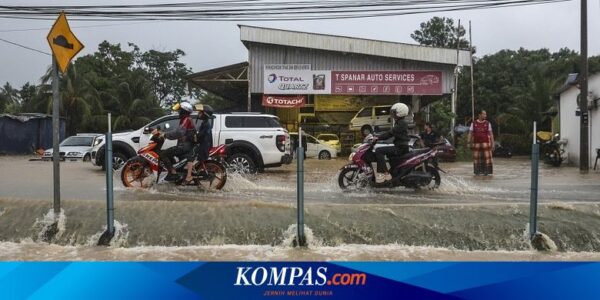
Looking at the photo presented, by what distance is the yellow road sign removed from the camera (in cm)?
692

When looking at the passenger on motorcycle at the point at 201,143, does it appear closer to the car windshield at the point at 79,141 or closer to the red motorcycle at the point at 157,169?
the red motorcycle at the point at 157,169

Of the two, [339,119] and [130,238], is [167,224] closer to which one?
[130,238]

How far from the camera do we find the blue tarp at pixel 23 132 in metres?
27.9

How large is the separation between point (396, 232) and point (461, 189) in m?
4.03

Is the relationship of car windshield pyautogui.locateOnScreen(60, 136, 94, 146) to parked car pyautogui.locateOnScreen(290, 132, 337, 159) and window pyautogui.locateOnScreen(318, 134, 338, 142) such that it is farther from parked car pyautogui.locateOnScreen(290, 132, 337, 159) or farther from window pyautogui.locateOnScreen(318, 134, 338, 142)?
window pyautogui.locateOnScreen(318, 134, 338, 142)

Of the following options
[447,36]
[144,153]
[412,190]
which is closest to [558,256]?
[412,190]

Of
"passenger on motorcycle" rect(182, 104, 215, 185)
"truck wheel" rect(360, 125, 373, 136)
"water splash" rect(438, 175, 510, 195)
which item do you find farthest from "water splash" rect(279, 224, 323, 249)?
"truck wheel" rect(360, 125, 373, 136)

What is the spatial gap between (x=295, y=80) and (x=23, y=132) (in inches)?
547

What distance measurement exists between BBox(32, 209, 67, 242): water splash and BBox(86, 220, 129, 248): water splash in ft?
1.70

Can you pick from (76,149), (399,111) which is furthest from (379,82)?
(399,111)

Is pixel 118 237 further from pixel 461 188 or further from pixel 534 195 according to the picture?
pixel 461 188

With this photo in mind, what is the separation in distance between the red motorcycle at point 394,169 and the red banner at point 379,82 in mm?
17738

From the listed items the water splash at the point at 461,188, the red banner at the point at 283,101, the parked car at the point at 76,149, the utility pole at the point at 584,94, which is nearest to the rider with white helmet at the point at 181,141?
the water splash at the point at 461,188

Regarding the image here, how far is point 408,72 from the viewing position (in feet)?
90.8
